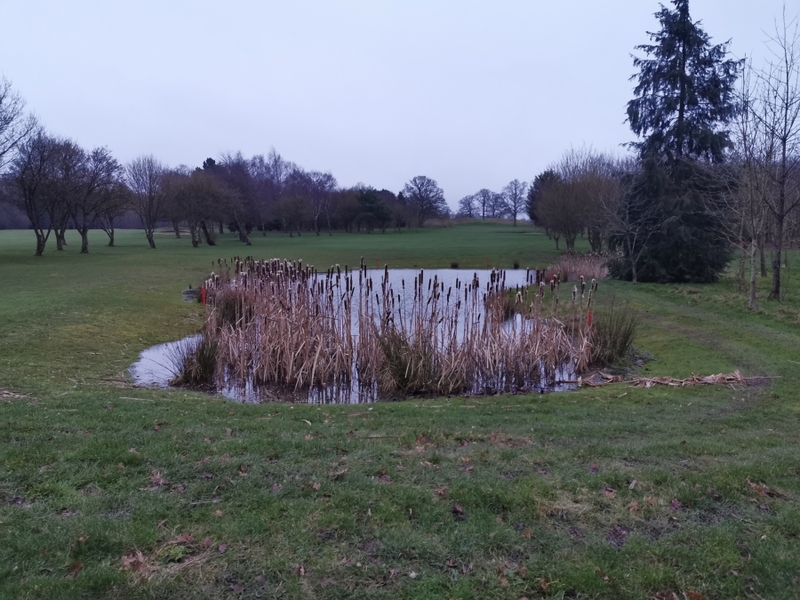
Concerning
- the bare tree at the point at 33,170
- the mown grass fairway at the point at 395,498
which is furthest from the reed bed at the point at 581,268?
the bare tree at the point at 33,170

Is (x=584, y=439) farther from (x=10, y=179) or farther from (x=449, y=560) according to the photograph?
(x=10, y=179)

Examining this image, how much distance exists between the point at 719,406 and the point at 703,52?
2068 centimetres

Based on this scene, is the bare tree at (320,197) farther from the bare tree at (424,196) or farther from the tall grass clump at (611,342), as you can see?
the tall grass clump at (611,342)

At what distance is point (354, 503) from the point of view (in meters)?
4.20

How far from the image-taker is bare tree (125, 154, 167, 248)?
47469 millimetres

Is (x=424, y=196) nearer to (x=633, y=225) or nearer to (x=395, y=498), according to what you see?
(x=633, y=225)

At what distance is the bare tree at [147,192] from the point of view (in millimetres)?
47469

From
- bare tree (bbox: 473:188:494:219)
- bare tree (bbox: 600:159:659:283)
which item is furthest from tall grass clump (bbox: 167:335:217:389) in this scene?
bare tree (bbox: 473:188:494:219)

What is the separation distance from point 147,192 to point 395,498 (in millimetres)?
50155

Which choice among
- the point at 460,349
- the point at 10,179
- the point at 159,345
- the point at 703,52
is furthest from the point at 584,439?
the point at 10,179

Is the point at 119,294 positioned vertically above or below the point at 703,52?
below

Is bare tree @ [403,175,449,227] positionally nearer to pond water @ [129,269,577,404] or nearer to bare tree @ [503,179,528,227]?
bare tree @ [503,179,528,227]

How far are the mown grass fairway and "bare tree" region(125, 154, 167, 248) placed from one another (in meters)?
42.6

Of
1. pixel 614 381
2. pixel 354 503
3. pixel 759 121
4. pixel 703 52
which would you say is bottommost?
pixel 614 381
